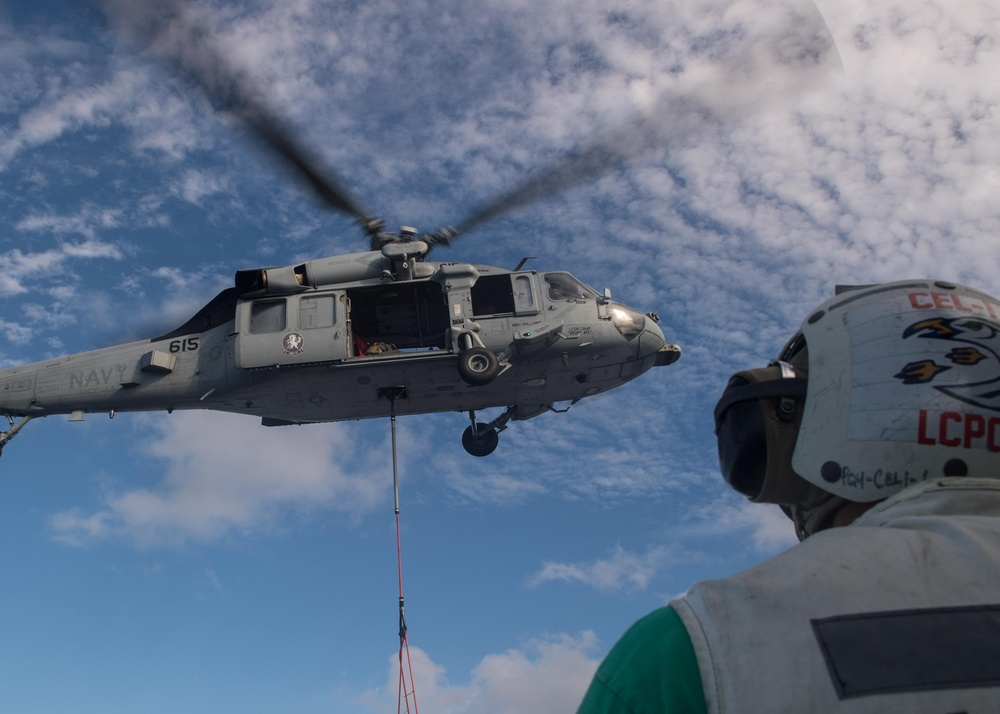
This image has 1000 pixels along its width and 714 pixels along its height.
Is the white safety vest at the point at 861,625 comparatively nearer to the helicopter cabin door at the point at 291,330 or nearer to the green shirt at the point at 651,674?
the green shirt at the point at 651,674

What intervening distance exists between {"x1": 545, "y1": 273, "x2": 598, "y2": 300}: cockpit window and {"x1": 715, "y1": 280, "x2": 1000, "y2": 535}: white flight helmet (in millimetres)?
11869

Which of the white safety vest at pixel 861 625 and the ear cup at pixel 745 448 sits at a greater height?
the ear cup at pixel 745 448

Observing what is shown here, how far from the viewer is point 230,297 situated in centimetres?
1544

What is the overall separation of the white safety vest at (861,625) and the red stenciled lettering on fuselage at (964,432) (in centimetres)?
42

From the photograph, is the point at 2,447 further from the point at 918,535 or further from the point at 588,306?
the point at 918,535

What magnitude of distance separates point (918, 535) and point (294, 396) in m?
13.6

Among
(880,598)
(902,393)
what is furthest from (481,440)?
(880,598)

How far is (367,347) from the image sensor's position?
1514 centimetres

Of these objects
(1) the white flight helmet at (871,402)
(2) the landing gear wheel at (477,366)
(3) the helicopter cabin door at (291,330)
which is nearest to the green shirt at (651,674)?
(1) the white flight helmet at (871,402)

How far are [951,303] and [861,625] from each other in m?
1.25

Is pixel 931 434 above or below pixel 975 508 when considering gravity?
above

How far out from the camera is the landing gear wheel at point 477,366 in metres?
13.6

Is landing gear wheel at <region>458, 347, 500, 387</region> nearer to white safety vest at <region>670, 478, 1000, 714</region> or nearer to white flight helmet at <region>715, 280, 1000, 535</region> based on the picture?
white flight helmet at <region>715, 280, 1000, 535</region>

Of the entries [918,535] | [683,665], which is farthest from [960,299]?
[683,665]
